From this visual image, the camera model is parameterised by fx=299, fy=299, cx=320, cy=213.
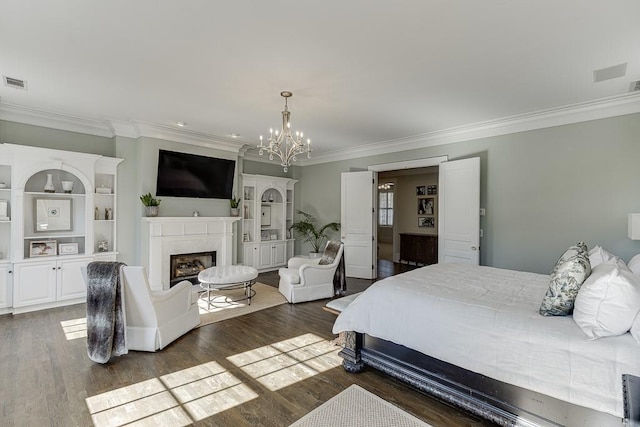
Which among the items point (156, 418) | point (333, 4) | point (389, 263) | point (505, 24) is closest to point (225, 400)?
point (156, 418)

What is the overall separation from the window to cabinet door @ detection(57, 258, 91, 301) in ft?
24.7

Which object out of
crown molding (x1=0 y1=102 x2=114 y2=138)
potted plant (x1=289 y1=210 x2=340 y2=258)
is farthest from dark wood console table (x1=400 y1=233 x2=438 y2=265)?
crown molding (x1=0 y1=102 x2=114 y2=138)

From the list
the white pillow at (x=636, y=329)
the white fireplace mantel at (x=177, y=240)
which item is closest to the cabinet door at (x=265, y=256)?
the white fireplace mantel at (x=177, y=240)

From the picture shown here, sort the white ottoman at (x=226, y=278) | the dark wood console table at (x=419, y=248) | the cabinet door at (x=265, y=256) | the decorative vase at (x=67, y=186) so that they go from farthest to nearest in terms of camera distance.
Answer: the dark wood console table at (x=419, y=248) < the cabinet door at (x=265, y=256) < the decorative vase at (x=67, y=186) < the white ottoman at (x=226, y=278)

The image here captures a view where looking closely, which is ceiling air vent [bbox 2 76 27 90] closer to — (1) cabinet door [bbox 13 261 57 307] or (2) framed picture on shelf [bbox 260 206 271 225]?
(1) cabinet door [bbox 13 261 57 307]

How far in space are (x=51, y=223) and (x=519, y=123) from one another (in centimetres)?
724

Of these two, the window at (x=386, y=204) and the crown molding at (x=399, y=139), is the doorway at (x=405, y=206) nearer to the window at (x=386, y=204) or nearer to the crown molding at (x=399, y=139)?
the window at (x=386, y=204)

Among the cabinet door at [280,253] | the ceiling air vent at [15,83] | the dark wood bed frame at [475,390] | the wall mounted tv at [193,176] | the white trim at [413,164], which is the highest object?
the ceiling air vent at [15,83]

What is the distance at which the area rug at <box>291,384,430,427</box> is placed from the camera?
6.63 feet

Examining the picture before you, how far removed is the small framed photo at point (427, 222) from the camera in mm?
8416

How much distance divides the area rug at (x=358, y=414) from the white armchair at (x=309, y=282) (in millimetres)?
2420

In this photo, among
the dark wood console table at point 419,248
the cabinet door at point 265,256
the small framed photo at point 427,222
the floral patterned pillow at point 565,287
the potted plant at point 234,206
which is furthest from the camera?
the small framed photo at point 427,222

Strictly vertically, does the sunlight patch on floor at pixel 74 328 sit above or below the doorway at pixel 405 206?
below

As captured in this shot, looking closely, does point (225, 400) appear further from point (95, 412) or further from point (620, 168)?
point (620, 168)
